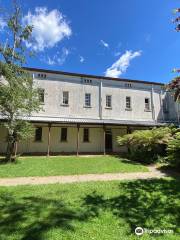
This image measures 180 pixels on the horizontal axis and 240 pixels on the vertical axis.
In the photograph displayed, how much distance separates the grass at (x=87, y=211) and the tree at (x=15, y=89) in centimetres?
584

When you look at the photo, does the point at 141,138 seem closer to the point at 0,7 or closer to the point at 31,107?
the point at 31,107

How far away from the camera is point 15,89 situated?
1162 centimetres

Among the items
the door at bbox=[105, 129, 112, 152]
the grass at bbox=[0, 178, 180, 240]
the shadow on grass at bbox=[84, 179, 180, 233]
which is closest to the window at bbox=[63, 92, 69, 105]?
the door at bbox=[105, 129, 112, 152]

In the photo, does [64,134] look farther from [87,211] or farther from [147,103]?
[87,211]

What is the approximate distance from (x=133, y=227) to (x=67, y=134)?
14.5 meters

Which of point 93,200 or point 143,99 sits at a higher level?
point 143,99

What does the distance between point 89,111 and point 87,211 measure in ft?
47.8

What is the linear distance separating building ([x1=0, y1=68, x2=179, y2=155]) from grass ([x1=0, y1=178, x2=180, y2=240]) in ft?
32.4

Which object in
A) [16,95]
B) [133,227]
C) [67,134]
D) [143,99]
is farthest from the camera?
[143,99]

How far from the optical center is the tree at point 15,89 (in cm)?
1165

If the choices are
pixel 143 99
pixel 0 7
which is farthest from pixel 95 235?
pixel 143 99

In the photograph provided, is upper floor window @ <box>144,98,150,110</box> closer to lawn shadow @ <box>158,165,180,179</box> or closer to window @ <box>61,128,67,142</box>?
window @ <box>61,128,67,142</box>

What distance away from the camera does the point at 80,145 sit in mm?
18453

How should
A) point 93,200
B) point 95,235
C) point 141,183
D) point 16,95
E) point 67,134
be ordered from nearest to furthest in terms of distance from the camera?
point 95,235
point 93,200
point 141,183
point 16,95
point 67,134
